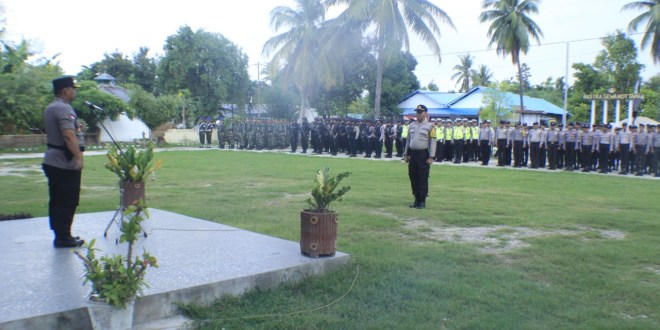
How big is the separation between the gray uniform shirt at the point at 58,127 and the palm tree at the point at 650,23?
3482 cm

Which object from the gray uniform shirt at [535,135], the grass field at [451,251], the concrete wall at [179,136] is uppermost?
the gray uniform shirt at [535,135]

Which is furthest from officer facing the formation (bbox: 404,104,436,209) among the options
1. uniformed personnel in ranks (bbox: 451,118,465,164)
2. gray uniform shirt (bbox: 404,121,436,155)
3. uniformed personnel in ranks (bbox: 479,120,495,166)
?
uniformed personnel in ranks (bbox: 451,118,465,164)

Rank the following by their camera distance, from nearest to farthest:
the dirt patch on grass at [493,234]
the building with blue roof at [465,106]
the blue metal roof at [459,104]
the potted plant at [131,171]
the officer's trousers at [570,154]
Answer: the potted plant at [131,171]
the dirt patch on grass at [493,234]
the officer's trousers at [570,154]
the building with blue roof at [465,106]
the blue metal roof at [459,104]

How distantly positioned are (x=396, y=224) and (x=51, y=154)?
4.66m

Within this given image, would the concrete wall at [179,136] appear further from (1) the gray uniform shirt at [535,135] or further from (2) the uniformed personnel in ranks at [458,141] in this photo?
(1) the gray uniform shirt at [535,135]

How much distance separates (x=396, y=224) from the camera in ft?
26.3

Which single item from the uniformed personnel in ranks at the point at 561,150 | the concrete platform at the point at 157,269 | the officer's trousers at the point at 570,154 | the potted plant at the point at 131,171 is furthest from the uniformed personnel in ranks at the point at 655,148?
the potted plant at the point at 131,171

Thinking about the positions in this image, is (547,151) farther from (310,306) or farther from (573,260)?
(310,306)

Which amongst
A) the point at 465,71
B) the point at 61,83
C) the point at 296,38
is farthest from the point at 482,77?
the point at 61,83

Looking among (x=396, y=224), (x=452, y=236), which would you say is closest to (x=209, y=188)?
(x=396, y=224)

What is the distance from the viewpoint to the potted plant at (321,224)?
541cm

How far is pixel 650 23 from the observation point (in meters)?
32.5

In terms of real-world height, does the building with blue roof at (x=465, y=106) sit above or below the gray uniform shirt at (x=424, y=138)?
above

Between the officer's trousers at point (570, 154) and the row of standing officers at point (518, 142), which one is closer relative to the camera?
the row of standing officers at point (518, 142)
